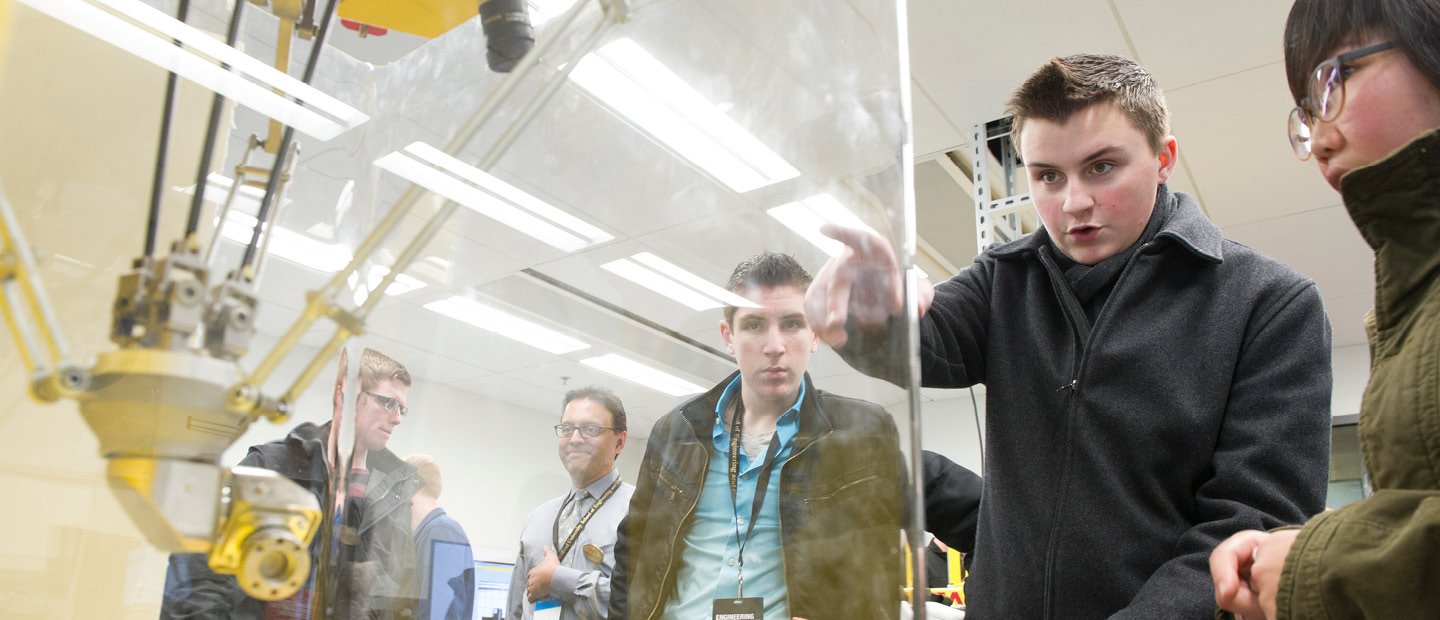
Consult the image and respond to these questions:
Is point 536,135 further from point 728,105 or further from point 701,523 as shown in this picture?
point 701,523

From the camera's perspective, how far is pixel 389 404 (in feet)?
1.69

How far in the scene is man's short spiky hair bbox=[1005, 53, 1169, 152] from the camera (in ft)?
3.31

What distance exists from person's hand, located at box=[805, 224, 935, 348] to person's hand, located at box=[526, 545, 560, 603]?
0.18 metres

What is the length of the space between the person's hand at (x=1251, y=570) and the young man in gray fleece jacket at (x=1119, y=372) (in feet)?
0.28

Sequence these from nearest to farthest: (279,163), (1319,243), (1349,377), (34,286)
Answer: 1. (34,286)
2. (279,163)
3. (1319,243)
4. (1349,377)

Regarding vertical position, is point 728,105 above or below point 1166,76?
below

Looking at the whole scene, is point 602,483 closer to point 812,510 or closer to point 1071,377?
point 812,510

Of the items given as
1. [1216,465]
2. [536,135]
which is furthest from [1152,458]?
[536,135]

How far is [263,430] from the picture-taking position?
16.7 inches

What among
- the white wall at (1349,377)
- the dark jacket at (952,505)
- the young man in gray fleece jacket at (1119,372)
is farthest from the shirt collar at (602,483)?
the white wall at (1349,377)

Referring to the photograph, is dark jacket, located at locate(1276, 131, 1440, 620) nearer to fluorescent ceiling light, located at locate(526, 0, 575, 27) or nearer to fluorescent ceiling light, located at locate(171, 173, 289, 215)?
fluorescent ceiling light, located at locate(526, 0, 575, 27)

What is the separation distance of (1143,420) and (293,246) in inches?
28.5

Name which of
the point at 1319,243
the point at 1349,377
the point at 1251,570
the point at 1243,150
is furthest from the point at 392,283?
the point at 1349,377

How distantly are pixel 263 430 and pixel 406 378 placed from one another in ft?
0.30
